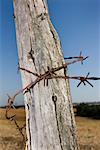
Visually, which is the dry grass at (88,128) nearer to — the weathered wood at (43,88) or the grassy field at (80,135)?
the grassy field at (80,135)

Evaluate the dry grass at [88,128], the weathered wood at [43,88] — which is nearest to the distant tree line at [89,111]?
the dry grass at [88,128]

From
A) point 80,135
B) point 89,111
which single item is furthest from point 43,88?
point 89,111

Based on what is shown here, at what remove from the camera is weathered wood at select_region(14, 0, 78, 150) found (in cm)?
290

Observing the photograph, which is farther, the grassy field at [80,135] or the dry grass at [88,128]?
the dry grass at [88,128]

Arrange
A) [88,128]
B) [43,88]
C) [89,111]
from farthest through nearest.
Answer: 1. [89,111]
2. [88,128]
3. [43,88]

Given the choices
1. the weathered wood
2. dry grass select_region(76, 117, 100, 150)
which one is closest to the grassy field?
dry grass select_region(76, 117, 100, 150)

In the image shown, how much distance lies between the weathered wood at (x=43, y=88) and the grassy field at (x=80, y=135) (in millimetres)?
10037

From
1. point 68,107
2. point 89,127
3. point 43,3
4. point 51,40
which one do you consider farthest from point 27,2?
point 89,127

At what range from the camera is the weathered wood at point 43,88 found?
9.53 ft

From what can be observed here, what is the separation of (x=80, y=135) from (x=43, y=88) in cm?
2638

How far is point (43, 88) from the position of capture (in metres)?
2.94

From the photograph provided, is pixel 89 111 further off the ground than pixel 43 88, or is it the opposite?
pixel 43 88

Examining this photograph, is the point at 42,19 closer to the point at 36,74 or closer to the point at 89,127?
the point at 36,74

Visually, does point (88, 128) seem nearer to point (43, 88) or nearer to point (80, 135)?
point (80, 135)
